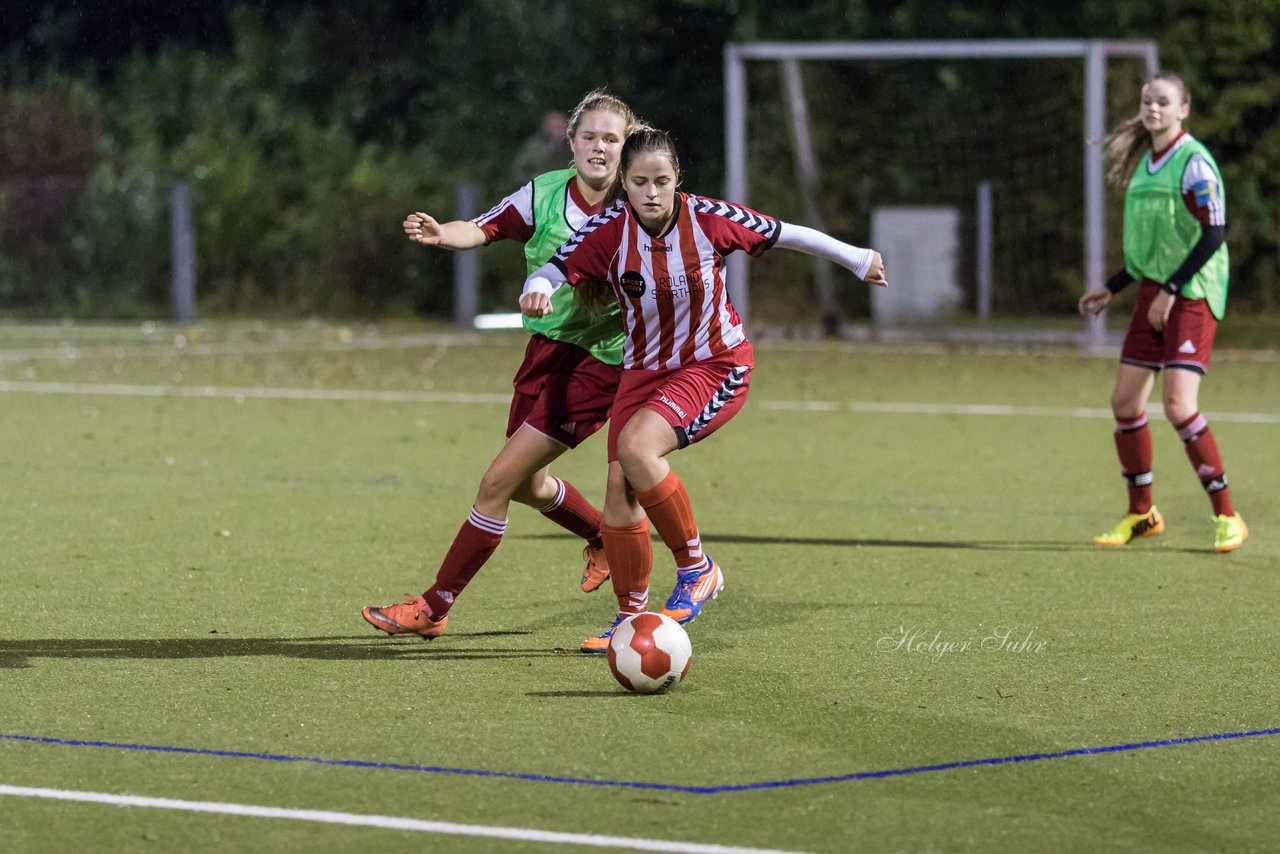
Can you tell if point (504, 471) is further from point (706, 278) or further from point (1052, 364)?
point (1052, 364)

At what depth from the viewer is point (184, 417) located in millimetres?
→ 14852

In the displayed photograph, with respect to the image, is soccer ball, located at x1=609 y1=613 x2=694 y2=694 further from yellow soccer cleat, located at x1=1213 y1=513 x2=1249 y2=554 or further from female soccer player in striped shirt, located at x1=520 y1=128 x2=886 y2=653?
yellow soccer cleat, located at x1=1213 y1=513 x2=1249 y2=554

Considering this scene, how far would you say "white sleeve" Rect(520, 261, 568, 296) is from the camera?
6352 mm

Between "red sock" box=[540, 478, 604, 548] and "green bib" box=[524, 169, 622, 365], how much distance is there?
75cm

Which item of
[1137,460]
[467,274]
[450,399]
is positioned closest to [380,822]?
[1137,460]

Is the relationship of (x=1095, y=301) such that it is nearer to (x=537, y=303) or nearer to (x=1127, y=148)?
(x=1127, y=148)

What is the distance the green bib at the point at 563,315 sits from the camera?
704 centimetres

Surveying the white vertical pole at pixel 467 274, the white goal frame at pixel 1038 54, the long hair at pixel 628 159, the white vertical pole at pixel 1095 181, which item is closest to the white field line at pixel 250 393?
the white goal frame at pixel 1038 54

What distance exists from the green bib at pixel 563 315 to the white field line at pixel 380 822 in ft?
8.33

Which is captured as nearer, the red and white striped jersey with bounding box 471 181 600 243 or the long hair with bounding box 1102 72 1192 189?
the red and white striped jersey with bounding box 471 181 600 243

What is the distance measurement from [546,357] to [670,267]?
0.70 metres

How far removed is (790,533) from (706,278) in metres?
3.16

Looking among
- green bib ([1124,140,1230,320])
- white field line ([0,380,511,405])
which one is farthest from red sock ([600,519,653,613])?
white field line ([0,380,511,405])

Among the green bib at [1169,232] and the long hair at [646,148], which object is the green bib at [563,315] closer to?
the long hair at [646,148]
